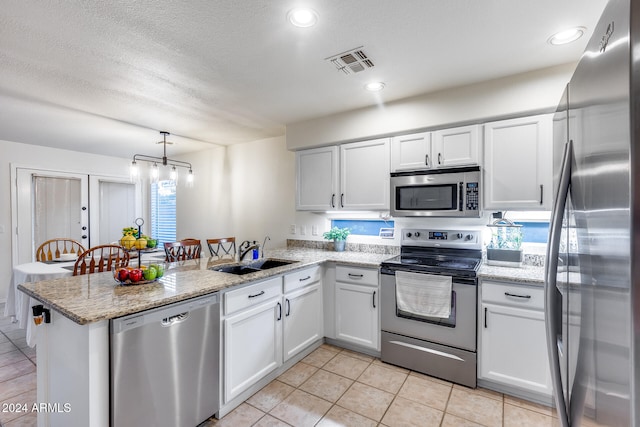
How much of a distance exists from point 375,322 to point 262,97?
2322mm

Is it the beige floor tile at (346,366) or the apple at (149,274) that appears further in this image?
the beige floor tile at (346,366)

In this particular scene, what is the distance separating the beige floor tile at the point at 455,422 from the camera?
1889 millimetres

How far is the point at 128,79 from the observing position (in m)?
2.36

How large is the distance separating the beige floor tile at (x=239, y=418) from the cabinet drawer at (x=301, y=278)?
0.85 metres

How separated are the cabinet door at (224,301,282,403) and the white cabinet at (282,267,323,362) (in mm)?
109

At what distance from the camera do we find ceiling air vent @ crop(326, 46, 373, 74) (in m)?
2.01

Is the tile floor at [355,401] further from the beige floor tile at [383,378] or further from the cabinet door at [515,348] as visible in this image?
the cabinet door at [515,348]

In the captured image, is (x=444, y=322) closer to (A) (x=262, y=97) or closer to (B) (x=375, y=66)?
(B) (x=375, y=66)

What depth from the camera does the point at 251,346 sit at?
2.16 meters

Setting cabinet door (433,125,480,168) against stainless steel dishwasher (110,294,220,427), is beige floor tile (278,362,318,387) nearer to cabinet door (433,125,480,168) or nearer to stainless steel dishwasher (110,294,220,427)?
stainless steel dishwasher (110,294,220,427)

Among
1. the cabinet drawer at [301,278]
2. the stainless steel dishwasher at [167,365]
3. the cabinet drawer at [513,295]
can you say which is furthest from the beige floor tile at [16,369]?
the cabinet drawer at [513,295]

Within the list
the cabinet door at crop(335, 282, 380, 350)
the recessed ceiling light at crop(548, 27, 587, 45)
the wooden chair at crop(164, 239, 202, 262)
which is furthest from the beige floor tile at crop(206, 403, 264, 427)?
the recessed ceiling light at crop(548, 27, 587, 45)

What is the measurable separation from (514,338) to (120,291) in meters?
2.63

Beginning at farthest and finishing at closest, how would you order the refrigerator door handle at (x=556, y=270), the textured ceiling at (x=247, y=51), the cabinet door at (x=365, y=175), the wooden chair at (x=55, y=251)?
1. the wooden chair at (x=55, y=251)
2. the cabinet door at (x=365, y=175)
3. the textured ceiling at (x=247, y=51)
4. the refrigerator door handle at (x=556, y=270)
